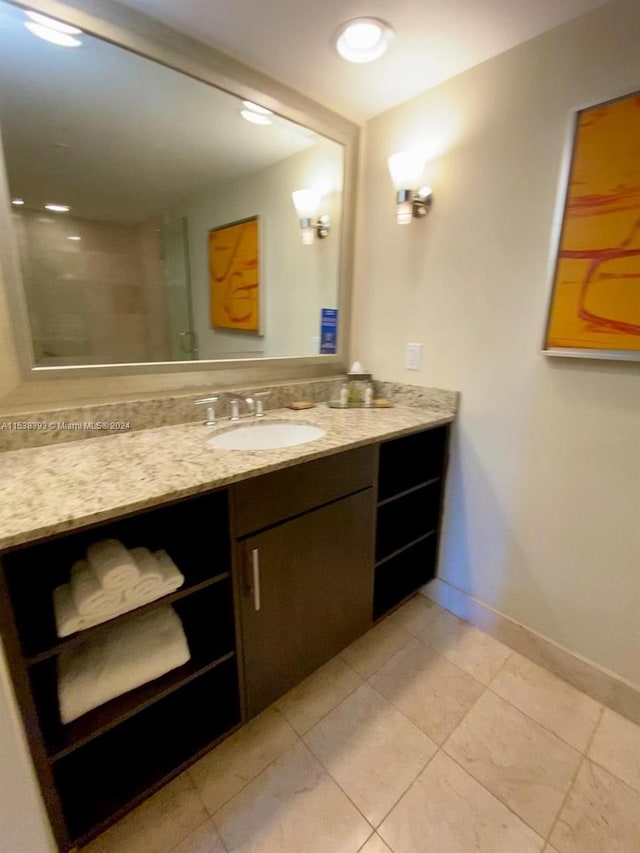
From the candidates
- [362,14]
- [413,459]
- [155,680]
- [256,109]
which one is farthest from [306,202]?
[155,680]

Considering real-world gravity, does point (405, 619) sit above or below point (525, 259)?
below

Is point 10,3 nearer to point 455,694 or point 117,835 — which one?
point 117,835

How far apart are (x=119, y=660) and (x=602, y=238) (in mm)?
1666

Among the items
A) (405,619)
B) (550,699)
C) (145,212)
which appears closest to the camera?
(145,212)

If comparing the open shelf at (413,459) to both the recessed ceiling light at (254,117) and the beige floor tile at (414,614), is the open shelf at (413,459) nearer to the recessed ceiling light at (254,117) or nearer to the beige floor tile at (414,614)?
the beige floor tile at (414,614)

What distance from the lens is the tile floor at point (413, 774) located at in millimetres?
938

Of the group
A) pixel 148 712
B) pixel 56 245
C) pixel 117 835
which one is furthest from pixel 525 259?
pixel 117 835

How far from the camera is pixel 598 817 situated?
981 millimetres

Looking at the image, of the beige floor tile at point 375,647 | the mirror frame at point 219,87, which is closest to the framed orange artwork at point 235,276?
the mirror frame at point 219,87

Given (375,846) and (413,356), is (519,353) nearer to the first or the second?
(413,356)

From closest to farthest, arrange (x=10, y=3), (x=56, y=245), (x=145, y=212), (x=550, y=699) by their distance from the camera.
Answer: (x=10, y=3)
(x=56, y=245)
(x=145, y=212)
(x=550, y=699)

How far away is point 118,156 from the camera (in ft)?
3.66

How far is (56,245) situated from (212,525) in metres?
0.87

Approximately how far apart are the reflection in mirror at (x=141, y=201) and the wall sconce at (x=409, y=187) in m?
0.32
